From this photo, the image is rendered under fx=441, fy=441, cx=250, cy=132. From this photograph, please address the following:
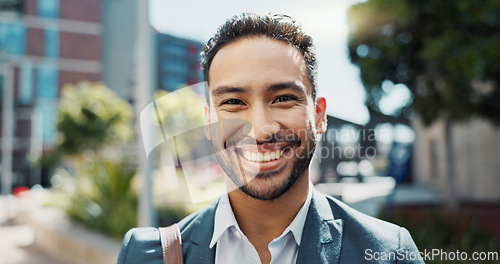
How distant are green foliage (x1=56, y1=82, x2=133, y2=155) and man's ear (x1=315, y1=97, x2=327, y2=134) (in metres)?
22.0

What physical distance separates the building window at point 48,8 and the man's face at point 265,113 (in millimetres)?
35227

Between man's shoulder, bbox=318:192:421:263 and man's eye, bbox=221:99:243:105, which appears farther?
man's shoulder, bbox=318:192:421:263

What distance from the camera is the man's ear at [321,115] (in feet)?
2.92

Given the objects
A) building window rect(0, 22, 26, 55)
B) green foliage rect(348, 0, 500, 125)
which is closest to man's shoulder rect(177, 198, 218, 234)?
green foliage rect(348, 0, 500, 125)

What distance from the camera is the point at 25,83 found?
31.2 m

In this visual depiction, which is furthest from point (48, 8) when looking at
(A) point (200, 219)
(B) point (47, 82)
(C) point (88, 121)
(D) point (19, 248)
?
(A) point (200, 219)

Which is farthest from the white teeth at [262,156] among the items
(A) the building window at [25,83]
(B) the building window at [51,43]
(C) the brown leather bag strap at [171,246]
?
(B) the building window at [51,43]

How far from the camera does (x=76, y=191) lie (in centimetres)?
798

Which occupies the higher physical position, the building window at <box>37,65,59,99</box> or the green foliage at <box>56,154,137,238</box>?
the building window at <box>37,65,59,99</box>

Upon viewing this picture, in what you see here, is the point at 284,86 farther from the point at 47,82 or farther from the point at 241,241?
the point at 47,82

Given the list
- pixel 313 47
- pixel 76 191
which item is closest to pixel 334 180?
pixel 313 47

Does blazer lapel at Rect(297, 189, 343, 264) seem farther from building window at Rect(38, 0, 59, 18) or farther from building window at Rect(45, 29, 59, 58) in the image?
building window at Rect(38, 0, 59, 18)

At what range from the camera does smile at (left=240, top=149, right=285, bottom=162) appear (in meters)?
0.80

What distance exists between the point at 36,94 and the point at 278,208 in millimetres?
34262
